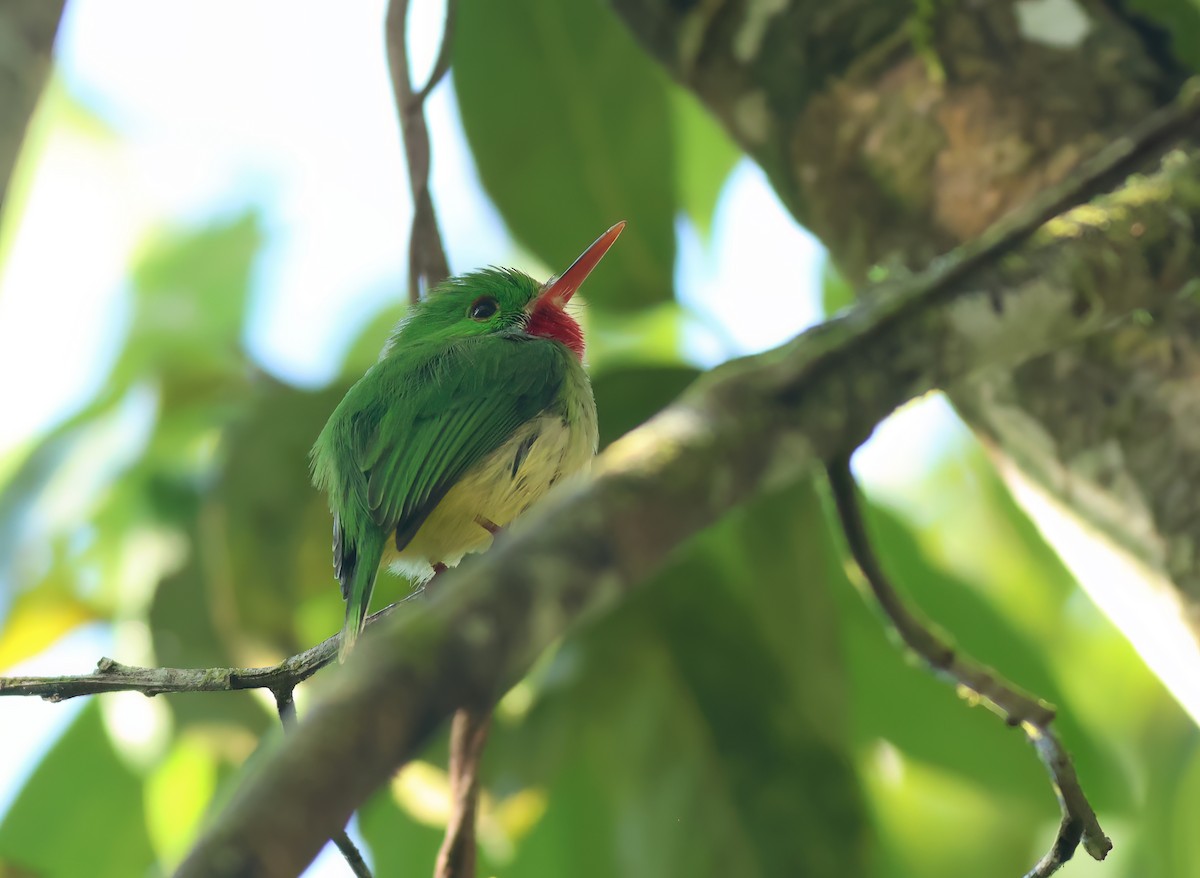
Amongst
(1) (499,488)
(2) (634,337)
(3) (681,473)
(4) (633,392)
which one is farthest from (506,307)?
(3) (681,473)

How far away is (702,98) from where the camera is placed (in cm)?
252

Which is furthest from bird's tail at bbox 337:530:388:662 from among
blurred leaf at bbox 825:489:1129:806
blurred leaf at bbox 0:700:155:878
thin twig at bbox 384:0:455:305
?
blurred leaf at bbox 0:700:155:878

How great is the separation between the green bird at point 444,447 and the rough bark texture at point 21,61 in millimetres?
905

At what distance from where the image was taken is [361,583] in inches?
79.2

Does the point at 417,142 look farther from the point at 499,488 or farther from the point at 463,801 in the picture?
the point at 463,801

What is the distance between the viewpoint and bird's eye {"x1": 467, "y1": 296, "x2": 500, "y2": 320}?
9.65 feet

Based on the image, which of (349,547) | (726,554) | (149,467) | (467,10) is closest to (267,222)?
(149,467)

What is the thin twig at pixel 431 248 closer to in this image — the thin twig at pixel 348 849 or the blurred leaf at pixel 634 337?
the thin twig at pixel 348 849

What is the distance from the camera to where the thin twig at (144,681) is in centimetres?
152

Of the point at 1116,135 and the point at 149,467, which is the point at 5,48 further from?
the point at 149,467

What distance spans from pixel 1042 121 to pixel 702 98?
0.70 meters

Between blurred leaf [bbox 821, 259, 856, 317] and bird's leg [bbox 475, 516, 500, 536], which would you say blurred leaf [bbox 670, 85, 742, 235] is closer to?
blurred leaf [bbox 821, 259, 856, 317]

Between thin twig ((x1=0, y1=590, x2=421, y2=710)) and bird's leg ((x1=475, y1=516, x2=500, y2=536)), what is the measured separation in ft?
2.56

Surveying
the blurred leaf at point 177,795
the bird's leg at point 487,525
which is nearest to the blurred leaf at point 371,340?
the blurred leaf at point 177,795
